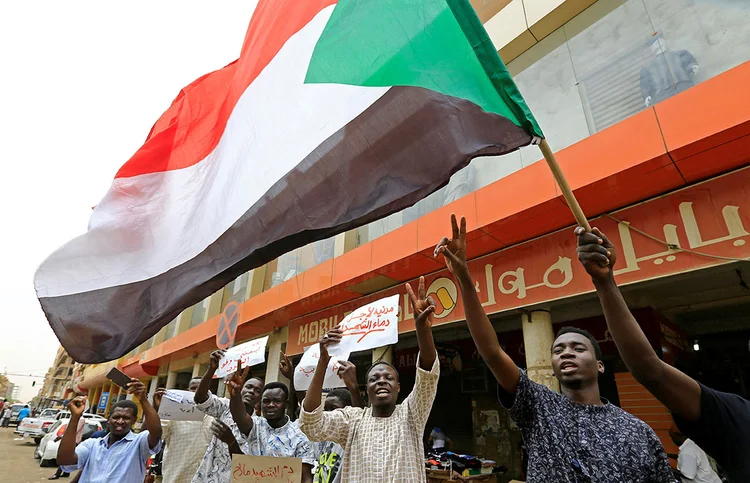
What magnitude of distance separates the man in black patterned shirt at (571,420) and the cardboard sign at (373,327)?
7.10ft

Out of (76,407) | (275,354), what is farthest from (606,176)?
(275,354)

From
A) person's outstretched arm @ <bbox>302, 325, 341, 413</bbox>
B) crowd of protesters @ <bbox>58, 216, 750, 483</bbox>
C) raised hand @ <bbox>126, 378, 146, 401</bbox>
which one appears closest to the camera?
crowd of protesters @ <bbox>58, 216, 750, 483</bbox>

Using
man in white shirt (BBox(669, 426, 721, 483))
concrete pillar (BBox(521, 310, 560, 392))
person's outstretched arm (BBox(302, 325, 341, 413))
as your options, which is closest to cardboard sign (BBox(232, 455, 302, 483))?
person's outstretched arm (BBox(302, 325, 341, 413))

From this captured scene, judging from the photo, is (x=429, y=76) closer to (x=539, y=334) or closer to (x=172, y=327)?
(x=539, y=334)

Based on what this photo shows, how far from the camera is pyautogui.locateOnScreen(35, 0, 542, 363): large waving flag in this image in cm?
182

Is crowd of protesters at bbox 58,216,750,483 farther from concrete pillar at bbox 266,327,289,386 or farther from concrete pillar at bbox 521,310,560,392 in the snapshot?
concrete pillar at bbox 266,327,289,386

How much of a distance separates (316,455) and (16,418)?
43.7 m

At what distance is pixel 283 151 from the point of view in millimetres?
2371

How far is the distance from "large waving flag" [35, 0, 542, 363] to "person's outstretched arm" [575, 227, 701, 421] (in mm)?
504

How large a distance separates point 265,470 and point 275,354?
27.8ft

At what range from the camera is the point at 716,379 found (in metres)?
Answer: 7.74

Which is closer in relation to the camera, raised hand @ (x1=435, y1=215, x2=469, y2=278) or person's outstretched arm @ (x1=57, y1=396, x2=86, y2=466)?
raised hand @ (x1=435, y1=215, x2=469, y2=278)

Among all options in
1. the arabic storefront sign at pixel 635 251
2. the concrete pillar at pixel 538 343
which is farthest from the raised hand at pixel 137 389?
the concrete pillar at pixel 538 343

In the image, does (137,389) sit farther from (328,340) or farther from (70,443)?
(328,340)
